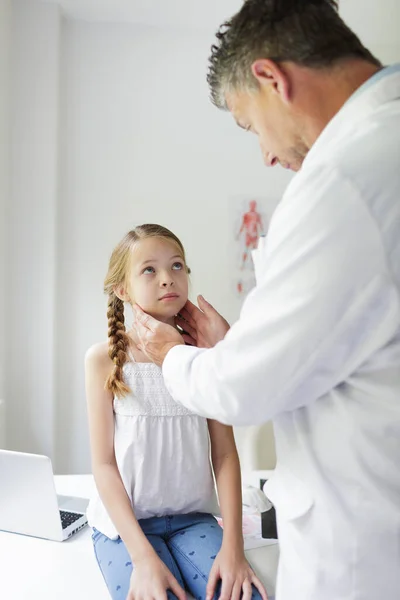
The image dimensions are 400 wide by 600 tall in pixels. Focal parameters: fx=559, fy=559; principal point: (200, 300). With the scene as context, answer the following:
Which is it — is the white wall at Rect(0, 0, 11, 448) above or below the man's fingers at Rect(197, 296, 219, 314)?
above

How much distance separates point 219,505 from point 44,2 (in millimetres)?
2882

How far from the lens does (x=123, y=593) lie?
109 cm

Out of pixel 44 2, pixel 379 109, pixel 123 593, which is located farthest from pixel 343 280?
pixel 44 2

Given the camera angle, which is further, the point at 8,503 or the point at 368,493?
the point at 8,503

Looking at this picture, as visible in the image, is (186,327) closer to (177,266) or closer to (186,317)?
(186,317)

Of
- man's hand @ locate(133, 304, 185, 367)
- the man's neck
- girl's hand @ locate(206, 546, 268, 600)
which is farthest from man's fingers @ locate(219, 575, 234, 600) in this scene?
the man's neck

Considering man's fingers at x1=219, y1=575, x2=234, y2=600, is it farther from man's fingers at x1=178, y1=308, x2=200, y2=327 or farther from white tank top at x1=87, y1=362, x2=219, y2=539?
man's fingers at x1=178, y1=308, x2=200, y2=327

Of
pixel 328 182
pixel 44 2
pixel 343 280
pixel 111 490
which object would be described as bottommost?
pixel 111 490

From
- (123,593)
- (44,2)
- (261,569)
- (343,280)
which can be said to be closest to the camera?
(343,280)

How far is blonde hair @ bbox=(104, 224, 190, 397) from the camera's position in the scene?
1.32 m

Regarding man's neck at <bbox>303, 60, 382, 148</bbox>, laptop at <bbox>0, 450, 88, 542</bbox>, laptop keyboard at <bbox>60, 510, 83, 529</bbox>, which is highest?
man's neck at <bbox>303, 60, 382, 148</bbox>

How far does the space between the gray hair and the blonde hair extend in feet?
2.01

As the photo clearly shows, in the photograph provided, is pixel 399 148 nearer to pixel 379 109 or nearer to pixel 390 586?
pixel 379 109

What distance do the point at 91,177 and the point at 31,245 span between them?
530 mm
